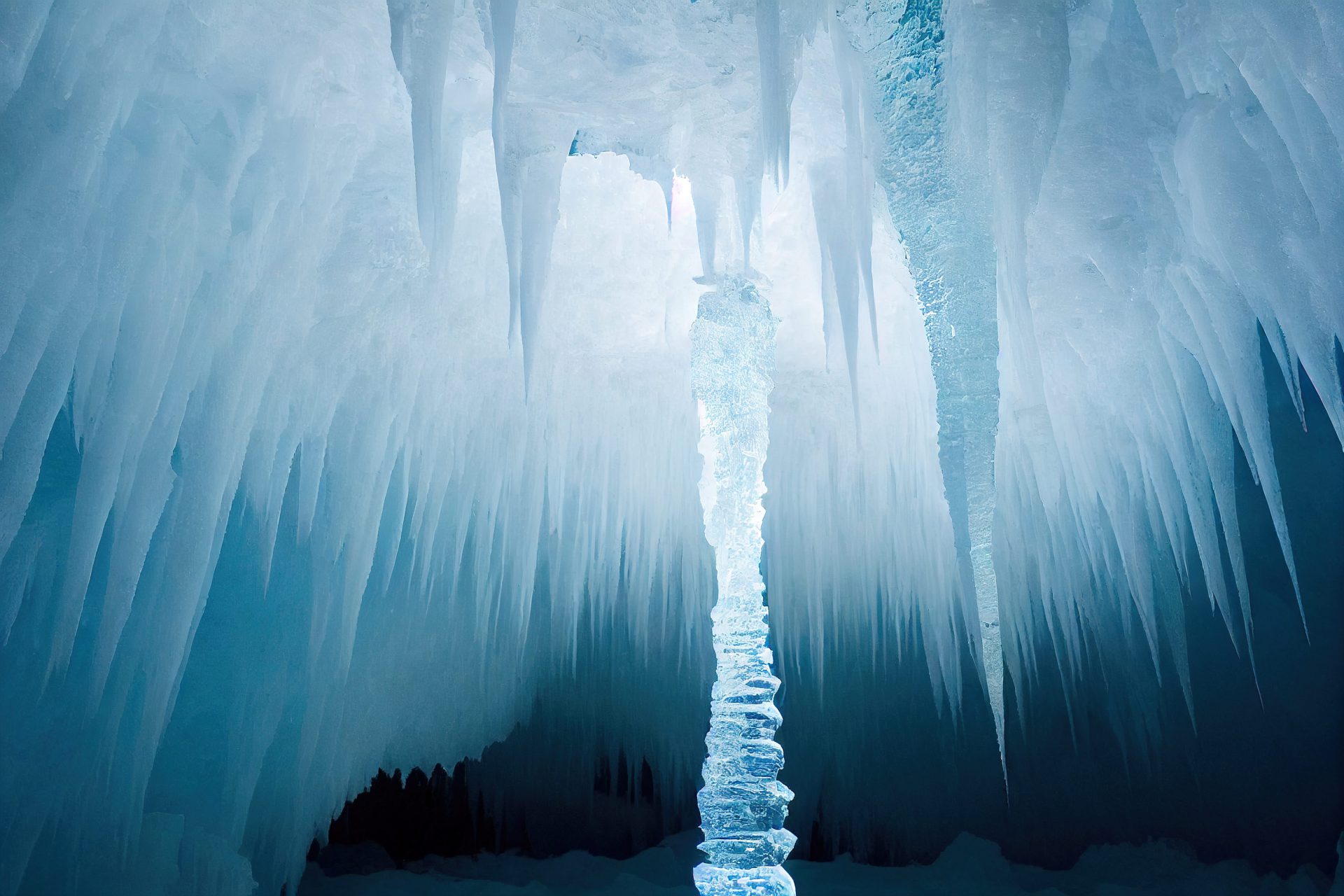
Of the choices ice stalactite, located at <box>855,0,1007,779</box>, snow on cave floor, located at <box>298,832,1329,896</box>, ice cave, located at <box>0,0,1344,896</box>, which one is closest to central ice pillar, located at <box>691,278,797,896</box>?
ice cave, located at <box>0,0,1344,896</box>

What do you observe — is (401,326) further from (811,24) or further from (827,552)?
(827,552)

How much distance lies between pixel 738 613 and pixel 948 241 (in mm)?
2113

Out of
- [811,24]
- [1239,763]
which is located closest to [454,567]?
[811,24]

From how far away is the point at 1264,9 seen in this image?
2986 millimetres

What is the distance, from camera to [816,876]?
449 inches

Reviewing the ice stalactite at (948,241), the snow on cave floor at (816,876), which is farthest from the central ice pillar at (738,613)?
the snow on cave floor at (816,876)

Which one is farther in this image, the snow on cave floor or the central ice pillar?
the snow on cave floor

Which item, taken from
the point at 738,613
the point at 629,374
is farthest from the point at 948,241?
the point at 629,374

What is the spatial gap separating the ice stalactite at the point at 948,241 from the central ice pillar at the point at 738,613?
1.12 m

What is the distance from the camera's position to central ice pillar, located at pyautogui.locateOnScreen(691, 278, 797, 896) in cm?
384

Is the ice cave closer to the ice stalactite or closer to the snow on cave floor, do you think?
the ice stalactite

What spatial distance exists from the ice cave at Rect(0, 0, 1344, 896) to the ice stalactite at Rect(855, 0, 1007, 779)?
0.06ft

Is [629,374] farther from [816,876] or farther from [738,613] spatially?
[816,876]

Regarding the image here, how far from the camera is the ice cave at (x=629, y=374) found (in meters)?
3.23
